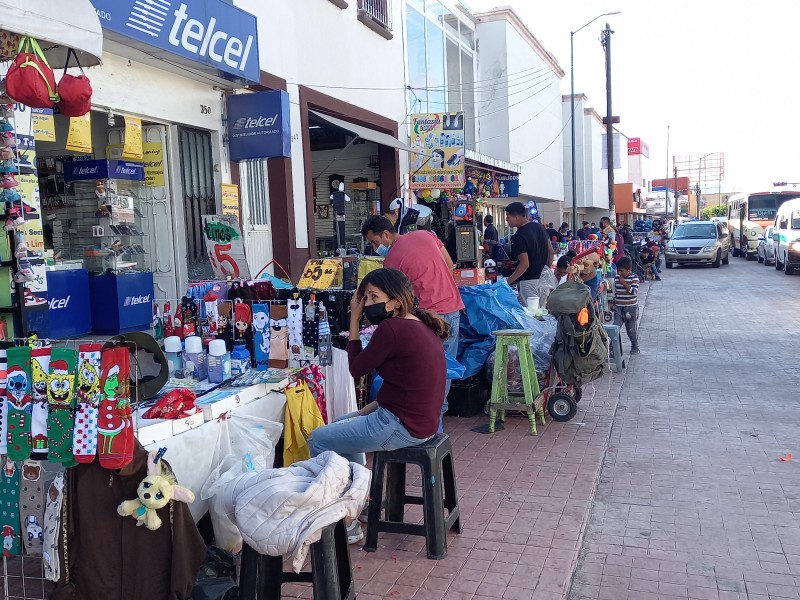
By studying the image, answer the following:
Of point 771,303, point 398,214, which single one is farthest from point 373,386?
point 771,303

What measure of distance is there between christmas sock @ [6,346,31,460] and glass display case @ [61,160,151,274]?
5.23 metres

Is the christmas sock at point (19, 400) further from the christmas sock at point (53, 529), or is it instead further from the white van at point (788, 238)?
the white van at point (788, 238)

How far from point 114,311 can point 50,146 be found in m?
2.45

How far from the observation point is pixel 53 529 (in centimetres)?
324

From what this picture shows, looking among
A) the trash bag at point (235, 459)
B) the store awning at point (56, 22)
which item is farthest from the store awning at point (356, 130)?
the trash bag at point (235, 459)

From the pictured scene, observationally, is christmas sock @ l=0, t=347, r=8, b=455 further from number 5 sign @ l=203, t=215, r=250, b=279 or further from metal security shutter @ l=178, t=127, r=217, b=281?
metal security shutter @ l=178, t=127, r=217, b=281

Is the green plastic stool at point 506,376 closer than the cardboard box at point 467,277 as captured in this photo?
Yes

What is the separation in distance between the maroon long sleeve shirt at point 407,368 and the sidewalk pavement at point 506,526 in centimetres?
74

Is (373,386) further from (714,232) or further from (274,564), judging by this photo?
(714,232)

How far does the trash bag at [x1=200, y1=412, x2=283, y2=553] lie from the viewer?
371 centimetres

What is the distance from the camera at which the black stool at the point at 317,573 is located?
3098 millimetres

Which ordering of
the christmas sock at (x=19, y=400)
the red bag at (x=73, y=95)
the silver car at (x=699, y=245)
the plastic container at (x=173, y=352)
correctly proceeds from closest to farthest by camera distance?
the christmas sock at (x=19, y=400) < the red bag at (x=73, y=95) < the plastic container at (x=173, y=352) < the silver car at (x=699, y=245)

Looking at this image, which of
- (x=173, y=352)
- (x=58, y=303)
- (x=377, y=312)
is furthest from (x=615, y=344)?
(x=58, y=303)

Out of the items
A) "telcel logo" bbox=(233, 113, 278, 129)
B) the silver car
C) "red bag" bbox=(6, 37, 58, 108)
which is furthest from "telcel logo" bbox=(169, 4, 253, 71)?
the silver car
